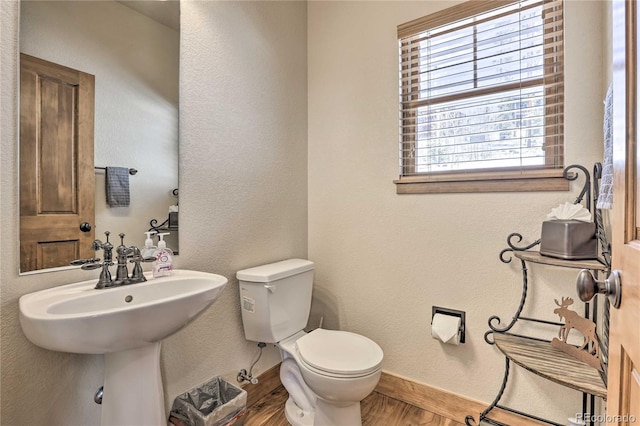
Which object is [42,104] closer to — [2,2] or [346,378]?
[2,2]

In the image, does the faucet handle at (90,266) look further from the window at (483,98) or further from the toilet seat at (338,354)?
the window at (483,98)

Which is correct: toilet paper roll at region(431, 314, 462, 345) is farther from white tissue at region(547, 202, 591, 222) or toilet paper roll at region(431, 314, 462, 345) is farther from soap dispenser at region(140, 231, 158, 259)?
soap dispenser at region(140, 231, 158, 259)

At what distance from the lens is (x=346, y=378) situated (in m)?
1.30

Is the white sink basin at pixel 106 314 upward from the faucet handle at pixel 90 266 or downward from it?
downward

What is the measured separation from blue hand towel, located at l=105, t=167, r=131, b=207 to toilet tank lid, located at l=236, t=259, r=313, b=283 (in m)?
0.65

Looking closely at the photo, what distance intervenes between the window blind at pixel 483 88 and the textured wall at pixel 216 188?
76 centimetres

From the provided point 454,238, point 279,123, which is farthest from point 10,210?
point 454,238

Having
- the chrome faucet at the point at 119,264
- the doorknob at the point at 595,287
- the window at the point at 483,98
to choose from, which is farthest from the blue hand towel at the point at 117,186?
the doorknob at the point at 595,287

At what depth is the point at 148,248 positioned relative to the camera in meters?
1.34

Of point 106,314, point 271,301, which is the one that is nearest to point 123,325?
point 106,314

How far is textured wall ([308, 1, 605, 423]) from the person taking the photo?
1.40 meters

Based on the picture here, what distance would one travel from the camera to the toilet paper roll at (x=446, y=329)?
5.20ft

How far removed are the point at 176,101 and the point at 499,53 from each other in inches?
63.7

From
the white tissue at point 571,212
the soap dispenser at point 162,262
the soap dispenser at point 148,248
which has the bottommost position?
the soap dispenser at point 162,262
